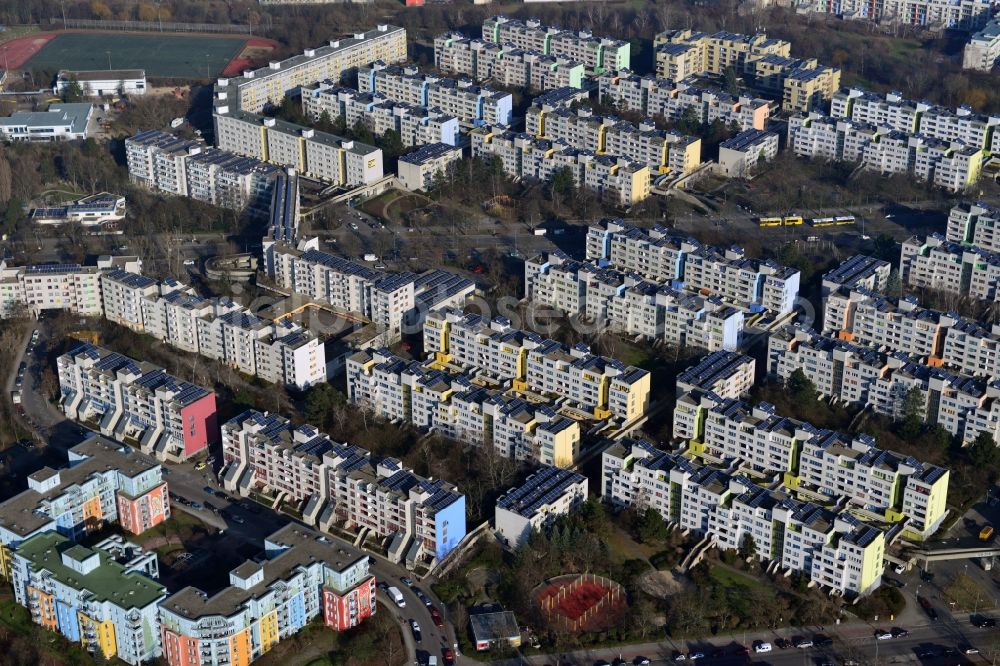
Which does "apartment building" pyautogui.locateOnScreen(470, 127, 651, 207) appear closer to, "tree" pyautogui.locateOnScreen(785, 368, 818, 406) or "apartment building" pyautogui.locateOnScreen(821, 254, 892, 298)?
"apartment building" pyautogui.locateOnScreen(821, 254, 892, 298)

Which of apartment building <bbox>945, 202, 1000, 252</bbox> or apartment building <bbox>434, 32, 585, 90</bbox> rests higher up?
apartment building <bbox>434, 32, 585, 90</bbox>

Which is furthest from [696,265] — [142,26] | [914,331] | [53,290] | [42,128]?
[142,26]

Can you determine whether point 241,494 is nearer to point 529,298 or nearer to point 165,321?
point 165,321

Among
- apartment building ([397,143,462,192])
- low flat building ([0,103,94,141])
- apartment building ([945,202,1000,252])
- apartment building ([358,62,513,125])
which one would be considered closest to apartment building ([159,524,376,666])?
apartment building ([397,143,462,192])

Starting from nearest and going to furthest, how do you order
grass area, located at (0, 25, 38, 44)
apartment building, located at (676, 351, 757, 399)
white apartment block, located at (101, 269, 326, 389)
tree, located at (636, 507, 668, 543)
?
tree, located at (636, 507, 668, 543) < apartment building, located at (676, 351, 757, 399) < white apartment block, located at (101, 269, 326, 389) < grass area, located at (0, 25, 38, 44)

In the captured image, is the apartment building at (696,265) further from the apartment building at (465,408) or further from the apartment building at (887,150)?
the apartment building at (887,150)

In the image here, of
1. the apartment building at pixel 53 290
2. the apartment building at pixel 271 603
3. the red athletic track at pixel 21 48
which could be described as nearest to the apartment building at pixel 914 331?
the apartment building at pixel 271 603
